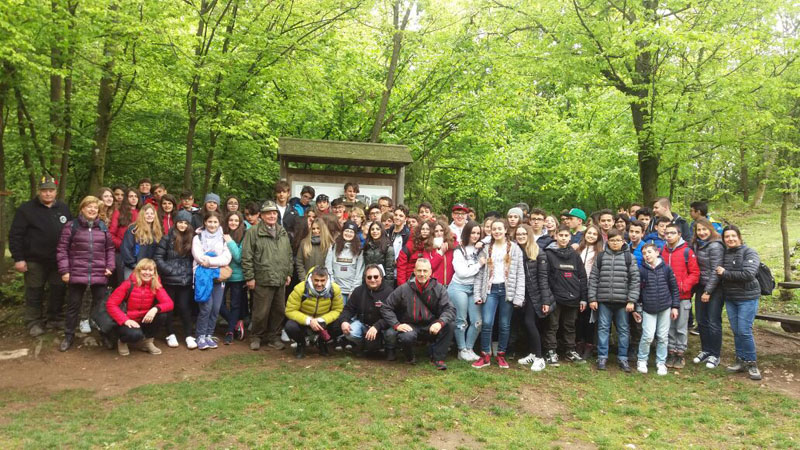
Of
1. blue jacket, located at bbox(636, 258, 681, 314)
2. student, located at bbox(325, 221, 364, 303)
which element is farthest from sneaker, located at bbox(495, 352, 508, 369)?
student, located at bbox(325, 221, 364, 303)

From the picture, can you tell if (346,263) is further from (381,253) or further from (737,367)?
(737,367)

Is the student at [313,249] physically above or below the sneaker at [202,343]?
above

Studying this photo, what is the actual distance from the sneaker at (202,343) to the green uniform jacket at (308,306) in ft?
4.29

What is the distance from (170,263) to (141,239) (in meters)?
0.51

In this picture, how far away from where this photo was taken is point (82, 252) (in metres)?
6.80

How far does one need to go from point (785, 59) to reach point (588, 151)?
7053 millimetres

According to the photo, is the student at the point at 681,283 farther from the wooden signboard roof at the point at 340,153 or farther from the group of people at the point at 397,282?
the wooden signboard roof at the point at 340,153

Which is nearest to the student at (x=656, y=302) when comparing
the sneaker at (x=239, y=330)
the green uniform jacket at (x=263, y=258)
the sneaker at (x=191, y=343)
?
the green uniform jacket at (x=263, y=258)

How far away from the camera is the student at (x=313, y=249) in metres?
7.43

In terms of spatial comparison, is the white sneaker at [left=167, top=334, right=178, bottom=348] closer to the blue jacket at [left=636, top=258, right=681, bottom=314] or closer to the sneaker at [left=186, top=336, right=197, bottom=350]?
the sneaker at [left=186, top=336, right=197, bottom=350]

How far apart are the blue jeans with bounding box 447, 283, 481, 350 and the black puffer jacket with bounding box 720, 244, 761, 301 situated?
127 inches

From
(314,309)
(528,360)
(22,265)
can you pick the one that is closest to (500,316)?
(528,360)

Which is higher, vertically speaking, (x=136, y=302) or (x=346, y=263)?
(x=346, y=263)

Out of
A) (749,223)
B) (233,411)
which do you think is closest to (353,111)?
(233,411)
